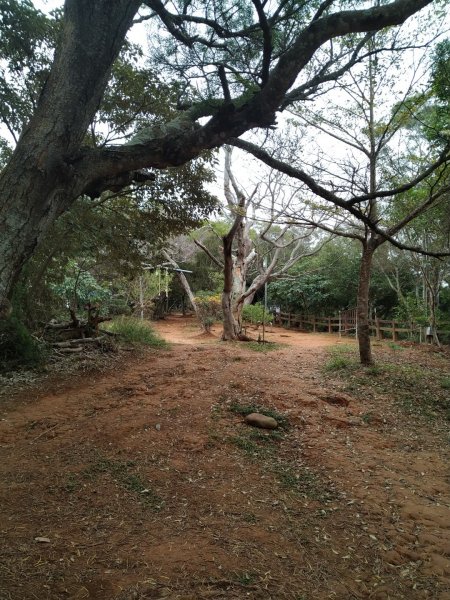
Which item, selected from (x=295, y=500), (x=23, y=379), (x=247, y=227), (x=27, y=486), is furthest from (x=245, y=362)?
(x=247, y=227)

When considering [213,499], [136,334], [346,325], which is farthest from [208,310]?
[213,499]

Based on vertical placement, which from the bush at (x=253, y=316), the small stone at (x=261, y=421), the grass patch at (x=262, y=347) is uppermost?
the bush at (x=253, y=316)

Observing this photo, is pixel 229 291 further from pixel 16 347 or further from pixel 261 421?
pixel 261 421

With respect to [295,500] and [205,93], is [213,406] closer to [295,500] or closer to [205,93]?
[295,500]

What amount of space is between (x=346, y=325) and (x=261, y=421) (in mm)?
13414

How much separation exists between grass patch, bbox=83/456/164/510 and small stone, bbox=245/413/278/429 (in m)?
1.54

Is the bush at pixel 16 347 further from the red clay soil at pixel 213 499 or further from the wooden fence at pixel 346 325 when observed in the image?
the wooden fence at pixel 346 325

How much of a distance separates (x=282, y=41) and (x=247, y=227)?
10781mm

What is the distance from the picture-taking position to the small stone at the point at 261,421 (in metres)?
4.21

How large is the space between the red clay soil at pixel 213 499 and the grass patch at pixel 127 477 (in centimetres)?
1

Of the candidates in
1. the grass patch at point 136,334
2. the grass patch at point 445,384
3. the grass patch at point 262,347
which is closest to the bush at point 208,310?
the grass patch at point 262,347

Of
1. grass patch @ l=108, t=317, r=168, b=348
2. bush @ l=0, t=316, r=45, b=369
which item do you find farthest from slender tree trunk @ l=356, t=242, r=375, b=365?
bush @ l=0, t=316, r=45, b=369

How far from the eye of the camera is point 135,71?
5914 millimetres

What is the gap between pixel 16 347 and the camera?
5.77 metres
